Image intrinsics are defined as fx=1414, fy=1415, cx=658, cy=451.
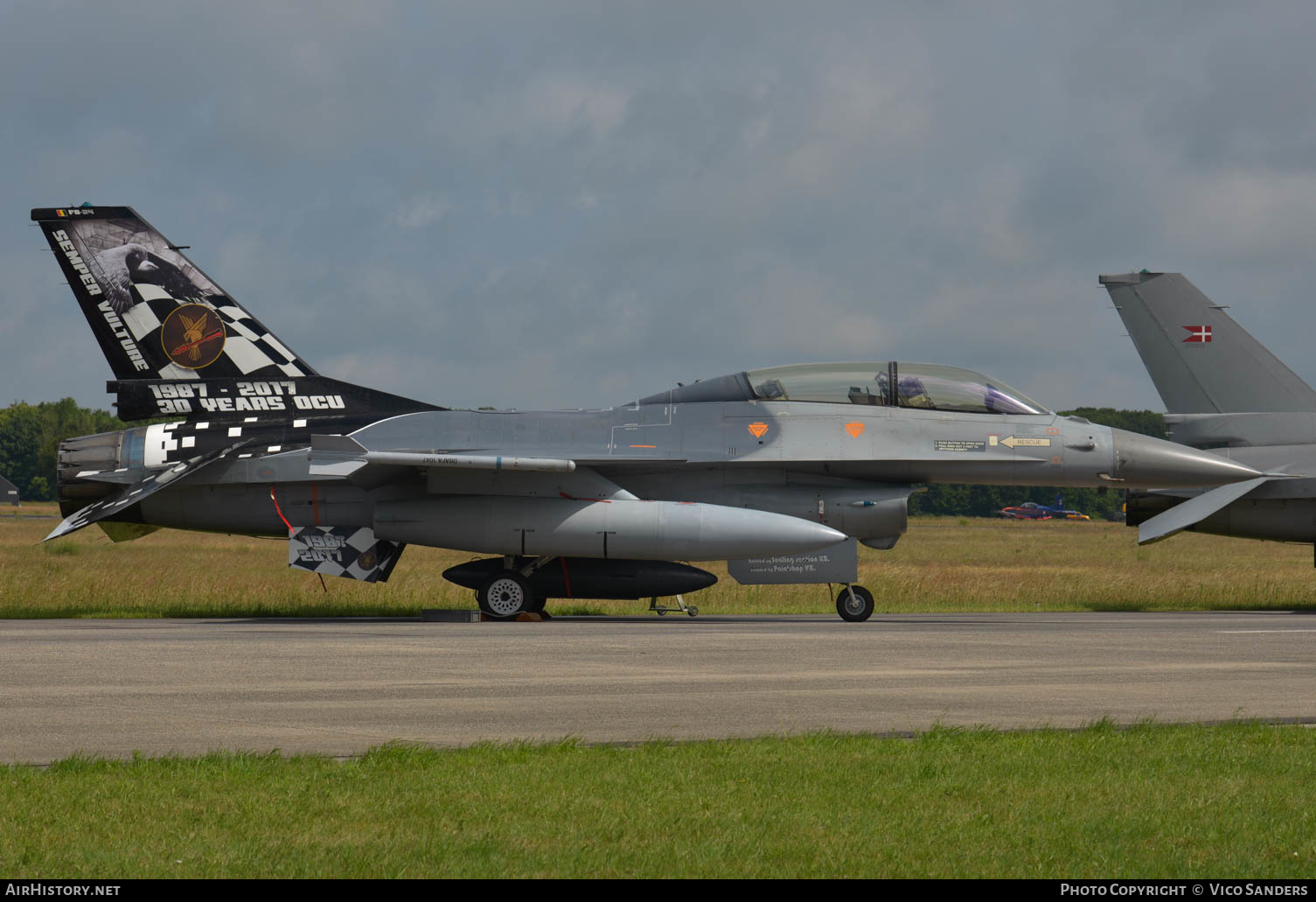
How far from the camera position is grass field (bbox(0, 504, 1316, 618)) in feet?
70.5

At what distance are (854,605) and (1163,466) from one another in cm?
455

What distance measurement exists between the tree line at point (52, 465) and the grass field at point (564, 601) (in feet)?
259

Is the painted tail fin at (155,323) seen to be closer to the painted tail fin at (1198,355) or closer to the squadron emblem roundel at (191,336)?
the squadron emblem roundel at (191,336)

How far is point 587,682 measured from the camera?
35.9 feet

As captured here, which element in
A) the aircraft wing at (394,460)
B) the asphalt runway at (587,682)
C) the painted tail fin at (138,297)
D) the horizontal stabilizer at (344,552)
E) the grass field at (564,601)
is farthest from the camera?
the grass field at (564,601)

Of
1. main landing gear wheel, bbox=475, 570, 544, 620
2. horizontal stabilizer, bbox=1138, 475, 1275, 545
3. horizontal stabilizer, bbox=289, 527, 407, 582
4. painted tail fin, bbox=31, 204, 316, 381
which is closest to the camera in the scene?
main landing gear wheel, bbox=475, 570, 544, 620

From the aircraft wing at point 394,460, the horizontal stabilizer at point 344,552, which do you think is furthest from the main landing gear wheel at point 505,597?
the aircraft wing at point 394,460

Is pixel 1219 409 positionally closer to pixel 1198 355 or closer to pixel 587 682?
pixel 1198 355

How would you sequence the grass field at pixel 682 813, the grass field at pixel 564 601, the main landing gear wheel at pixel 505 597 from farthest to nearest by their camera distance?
the grass field at pixel 564 601, the main landing gear wheel at pixel 505 597, the grass field at pixel 682 813

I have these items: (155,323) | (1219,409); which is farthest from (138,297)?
(1219,409)

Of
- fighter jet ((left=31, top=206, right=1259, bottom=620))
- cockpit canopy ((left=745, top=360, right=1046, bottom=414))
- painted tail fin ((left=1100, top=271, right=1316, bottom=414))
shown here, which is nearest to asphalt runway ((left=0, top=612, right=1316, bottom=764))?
fighter jet ((left=31, top=206, right=1259, bottom=620))

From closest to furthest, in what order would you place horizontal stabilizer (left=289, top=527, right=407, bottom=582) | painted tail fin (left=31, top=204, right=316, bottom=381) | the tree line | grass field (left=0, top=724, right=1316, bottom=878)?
1. grass field (left=0, top=724, right=1316, bottom=878)
2. horizontal stabilizer (left=289, top=527, right=407, bottom=582)
3. painted tail fin (left=31, top=204, right=316, bottom=381)
4. the tree line

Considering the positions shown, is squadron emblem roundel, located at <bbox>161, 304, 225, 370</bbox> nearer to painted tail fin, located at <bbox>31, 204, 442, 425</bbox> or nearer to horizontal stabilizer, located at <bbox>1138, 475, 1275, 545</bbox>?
painted tail fin, located at <bbox>31, 204, 442, 425</bbox>

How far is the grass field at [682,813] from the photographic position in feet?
17.1
